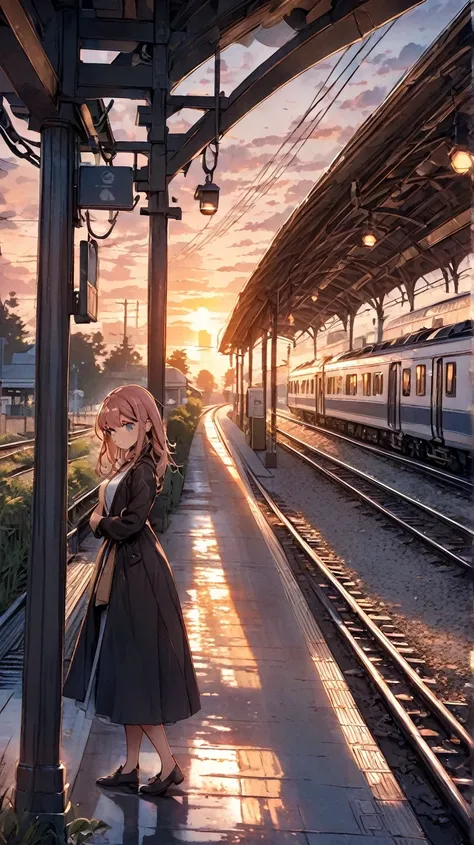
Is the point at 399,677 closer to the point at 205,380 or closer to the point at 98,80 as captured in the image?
the point at 98,80

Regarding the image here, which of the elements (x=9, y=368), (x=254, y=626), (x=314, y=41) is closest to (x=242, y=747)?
(x=254, y=626)

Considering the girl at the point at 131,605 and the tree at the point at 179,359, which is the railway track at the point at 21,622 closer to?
the girl at the point at 131,605

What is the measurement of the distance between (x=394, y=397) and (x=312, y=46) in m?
17.6

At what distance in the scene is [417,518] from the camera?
530 inches

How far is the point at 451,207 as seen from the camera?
15.0 metres

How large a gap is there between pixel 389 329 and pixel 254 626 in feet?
92.0

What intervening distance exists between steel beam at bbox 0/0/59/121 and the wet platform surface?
343 centimetres

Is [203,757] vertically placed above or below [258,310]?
below

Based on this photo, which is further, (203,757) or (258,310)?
(258,310)

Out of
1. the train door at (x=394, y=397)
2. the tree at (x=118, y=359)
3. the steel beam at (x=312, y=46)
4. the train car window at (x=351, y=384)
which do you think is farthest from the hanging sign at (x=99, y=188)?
the tree at (x=118, y=359)

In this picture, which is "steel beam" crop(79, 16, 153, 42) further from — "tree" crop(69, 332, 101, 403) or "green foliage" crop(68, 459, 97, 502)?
"tree" crop(69, 332, 101, 403)

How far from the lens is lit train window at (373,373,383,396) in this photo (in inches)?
958

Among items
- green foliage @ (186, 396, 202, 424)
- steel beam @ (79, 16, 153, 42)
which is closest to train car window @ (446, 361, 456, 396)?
steel beam @ (79, 16, 153, 42)

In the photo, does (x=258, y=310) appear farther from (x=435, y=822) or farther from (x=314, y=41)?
(x=435, y=822)
